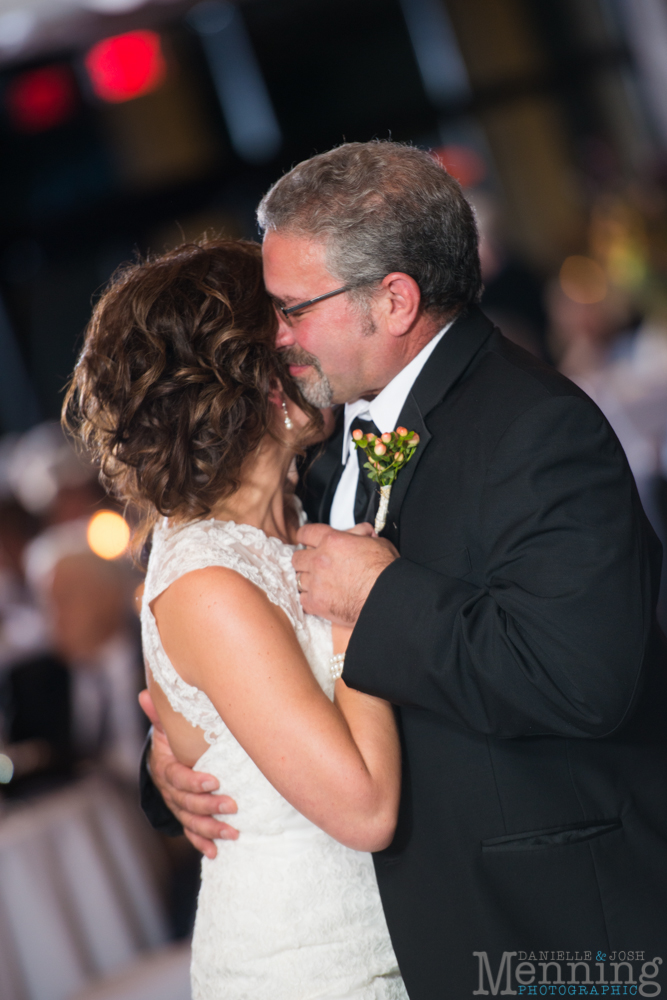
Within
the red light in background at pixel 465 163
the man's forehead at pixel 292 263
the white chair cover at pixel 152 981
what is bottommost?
the white chair cover at pixel 152 981

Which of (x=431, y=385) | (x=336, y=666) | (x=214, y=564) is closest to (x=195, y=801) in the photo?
(x=336, y=666)

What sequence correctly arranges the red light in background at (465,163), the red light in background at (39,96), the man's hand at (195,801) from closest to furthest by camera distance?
1. the man's hand at (195,801)
2. the red light in background at (39,96)
3. the red light in background at (465,163)

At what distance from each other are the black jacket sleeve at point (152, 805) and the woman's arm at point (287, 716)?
676mm

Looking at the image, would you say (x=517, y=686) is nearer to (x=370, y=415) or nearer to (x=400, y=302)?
(x=370, y=415)

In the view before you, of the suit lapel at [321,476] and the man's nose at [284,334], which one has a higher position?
the man's nose at [284,334]

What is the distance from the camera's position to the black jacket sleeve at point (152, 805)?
220cm

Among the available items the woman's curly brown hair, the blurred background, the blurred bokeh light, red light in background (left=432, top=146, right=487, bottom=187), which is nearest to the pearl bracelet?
the woman's curly brown hair

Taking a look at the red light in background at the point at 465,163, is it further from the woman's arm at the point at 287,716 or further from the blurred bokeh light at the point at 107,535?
the woman's arm at the point at 287,716

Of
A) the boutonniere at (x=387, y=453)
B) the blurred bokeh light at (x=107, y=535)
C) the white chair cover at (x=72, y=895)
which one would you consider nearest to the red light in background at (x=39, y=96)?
the blurred bokeh light at (x=107, y=535)

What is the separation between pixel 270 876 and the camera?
1.78 m

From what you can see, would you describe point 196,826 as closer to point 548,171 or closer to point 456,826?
point 456,826

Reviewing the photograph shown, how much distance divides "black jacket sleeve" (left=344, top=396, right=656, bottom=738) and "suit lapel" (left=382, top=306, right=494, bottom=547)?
174 mm

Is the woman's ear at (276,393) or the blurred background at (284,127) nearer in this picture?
the woman's ear at (276,393)

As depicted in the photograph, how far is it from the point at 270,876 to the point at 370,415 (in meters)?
0.92
